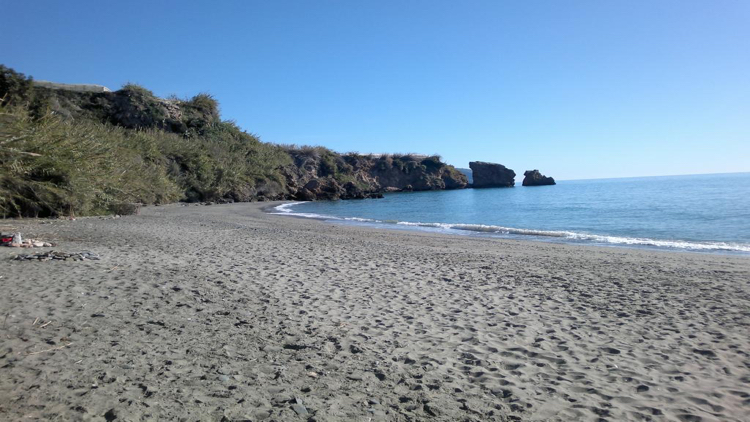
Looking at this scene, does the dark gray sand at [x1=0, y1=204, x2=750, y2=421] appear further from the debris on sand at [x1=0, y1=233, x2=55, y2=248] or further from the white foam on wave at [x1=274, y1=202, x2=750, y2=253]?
the white foam on wave at [x1=274, y1=202, x2=750, y2=253]

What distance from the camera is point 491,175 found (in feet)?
344

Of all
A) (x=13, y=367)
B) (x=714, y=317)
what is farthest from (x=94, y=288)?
(x=714, y=317)

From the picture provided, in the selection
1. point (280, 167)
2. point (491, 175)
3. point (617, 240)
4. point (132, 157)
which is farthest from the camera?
point (491, 175)

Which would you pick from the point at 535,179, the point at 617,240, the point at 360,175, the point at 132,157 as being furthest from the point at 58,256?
the point at 535,179

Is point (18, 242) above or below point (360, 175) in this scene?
below

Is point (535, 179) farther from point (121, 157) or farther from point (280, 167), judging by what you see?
point (121, 157)

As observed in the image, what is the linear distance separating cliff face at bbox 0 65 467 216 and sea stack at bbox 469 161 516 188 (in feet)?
103

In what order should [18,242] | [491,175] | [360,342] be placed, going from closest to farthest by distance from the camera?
[360,342], [18,242], [491,175]

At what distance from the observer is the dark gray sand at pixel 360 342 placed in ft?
11.6

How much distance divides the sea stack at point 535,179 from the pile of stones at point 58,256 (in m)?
109

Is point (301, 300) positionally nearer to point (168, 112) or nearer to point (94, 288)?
point (94, 288)

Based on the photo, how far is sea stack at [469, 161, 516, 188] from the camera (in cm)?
10369

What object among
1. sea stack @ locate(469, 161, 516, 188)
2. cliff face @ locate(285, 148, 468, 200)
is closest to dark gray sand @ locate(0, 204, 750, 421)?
cliff face @ locate(285, 148, 468, 200)

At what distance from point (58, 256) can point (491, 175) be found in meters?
103
